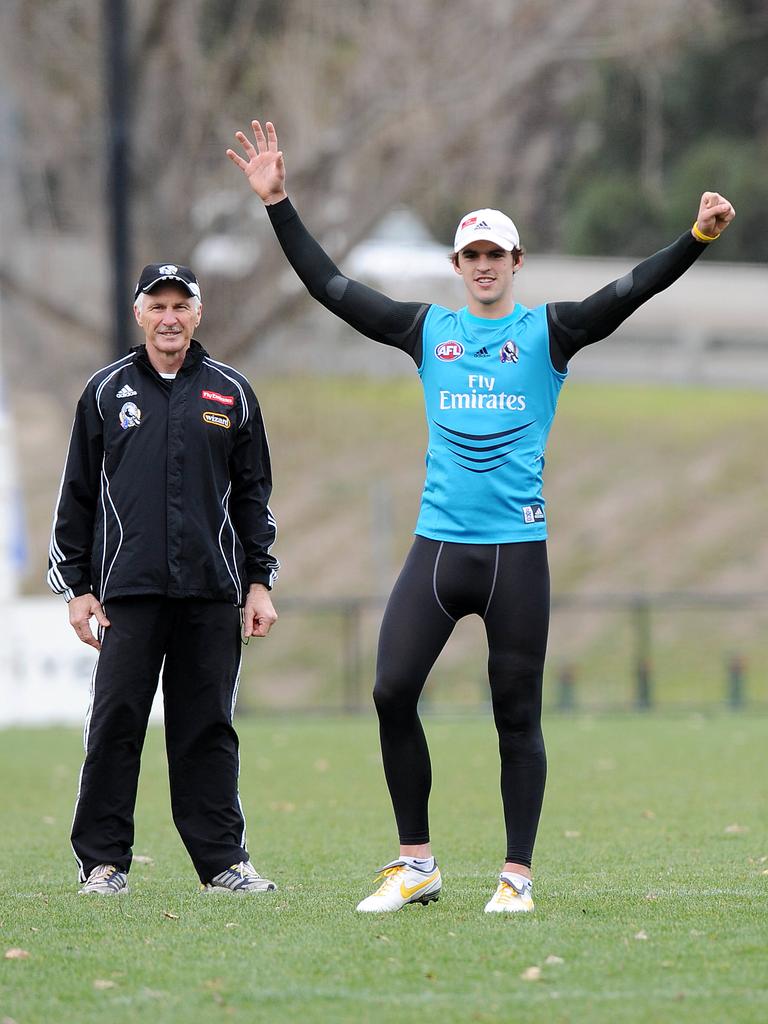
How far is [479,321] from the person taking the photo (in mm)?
5922

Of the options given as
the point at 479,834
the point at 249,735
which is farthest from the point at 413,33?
the point at 479,834

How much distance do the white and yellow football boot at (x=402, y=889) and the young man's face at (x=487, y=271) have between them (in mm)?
1916

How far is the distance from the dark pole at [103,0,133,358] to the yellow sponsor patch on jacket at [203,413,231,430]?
9.57 metres

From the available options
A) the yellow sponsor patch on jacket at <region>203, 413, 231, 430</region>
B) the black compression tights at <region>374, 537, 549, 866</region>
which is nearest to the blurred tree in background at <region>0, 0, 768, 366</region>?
the yellow sponsor patch on jacket at <region>203, 413, 231, 430</region>

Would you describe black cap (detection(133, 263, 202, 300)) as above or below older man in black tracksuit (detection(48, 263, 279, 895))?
above

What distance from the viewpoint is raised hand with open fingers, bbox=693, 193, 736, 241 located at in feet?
18.9

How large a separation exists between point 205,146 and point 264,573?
15184 mm

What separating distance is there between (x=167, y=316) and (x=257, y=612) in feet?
3.76

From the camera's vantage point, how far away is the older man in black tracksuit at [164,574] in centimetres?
640

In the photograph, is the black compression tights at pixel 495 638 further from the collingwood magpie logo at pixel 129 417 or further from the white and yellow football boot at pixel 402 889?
the collingwood magpie logo at pixel 129 417

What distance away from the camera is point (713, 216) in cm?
576

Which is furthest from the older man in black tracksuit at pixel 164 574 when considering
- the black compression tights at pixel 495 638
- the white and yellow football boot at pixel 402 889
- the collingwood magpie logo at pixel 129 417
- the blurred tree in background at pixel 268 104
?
the blurred tree in background at pixel 268 104

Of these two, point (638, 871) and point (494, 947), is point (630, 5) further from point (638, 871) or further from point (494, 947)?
point (494, 947)

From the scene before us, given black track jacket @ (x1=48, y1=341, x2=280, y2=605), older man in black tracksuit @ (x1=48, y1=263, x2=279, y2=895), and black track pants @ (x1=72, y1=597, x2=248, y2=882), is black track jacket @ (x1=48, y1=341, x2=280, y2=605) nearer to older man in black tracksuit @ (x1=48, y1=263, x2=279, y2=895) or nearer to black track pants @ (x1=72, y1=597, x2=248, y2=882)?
older man in black tracksuit @ (x1=48, y1=263, x2=279, y2=895)
